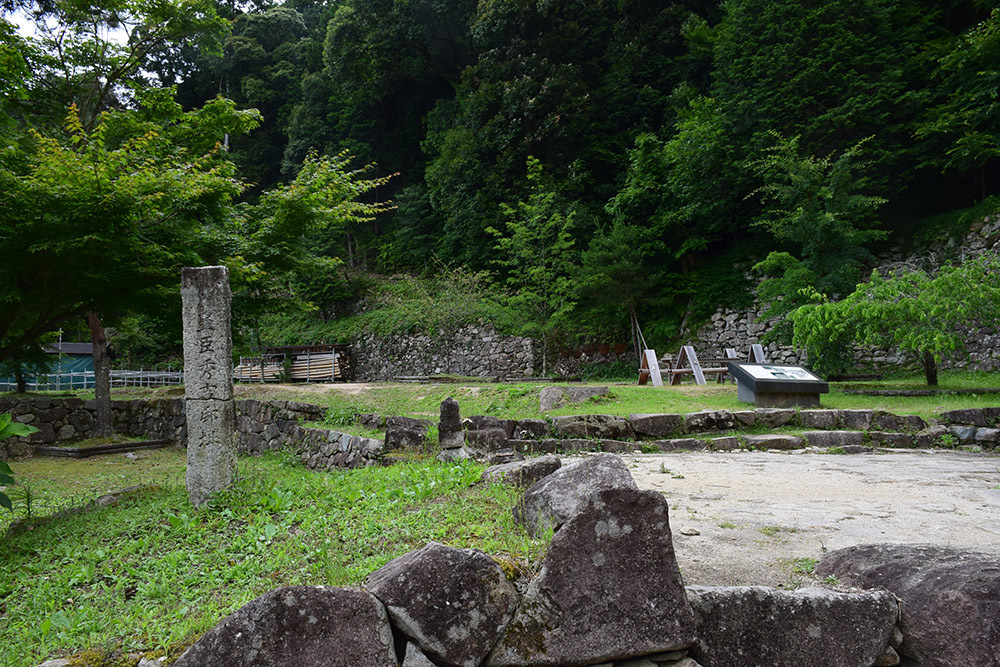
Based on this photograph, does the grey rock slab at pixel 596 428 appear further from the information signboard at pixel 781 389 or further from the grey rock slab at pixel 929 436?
the grey rock slab at pixel 929 436

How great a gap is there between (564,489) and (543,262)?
61.1 feet

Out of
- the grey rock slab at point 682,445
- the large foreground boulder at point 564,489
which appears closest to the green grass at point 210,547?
the large foreground boulder at point 564,489

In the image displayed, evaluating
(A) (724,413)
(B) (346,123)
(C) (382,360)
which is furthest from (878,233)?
(B) (346,123)

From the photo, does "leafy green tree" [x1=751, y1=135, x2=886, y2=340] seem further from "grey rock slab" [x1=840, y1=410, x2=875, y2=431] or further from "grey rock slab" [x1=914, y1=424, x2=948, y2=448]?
"grey rock slab" [x1=914, y1=424, x2=948, y2=448]

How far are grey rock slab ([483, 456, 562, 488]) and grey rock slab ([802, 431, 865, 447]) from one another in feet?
20.2

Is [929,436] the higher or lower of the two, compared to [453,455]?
lower

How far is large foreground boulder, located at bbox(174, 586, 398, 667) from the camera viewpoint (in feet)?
7.37

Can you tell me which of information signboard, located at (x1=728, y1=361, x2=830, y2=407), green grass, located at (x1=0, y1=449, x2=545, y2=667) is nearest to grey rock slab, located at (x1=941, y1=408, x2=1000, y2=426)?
information signboard, located at (x1=728, y1=361, x2=830, y2=407)

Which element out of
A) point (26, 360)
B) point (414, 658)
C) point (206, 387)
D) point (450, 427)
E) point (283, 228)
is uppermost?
point (283, 228)

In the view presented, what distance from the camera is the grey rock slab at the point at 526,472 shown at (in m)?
4.37

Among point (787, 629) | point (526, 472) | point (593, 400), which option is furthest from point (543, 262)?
point (787, 629)

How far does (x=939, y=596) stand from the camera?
2631mm

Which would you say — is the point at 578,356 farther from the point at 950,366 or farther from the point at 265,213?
the point at 265,213

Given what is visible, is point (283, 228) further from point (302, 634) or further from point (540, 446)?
point (302, 634)
